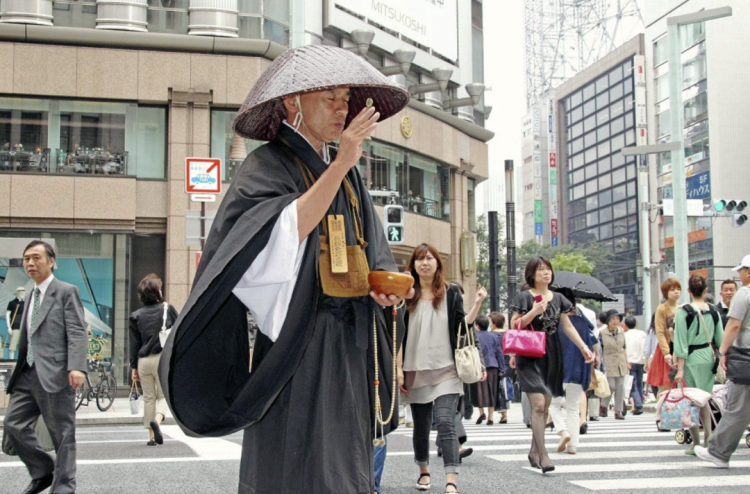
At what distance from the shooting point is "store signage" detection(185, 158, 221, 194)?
15711mm

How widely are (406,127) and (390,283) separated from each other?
80.5ft

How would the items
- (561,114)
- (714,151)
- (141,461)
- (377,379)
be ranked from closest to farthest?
(377,379)
(141,461)
(714,151)
(561,114)

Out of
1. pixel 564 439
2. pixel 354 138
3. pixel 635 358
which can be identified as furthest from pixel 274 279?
pixel 635 358

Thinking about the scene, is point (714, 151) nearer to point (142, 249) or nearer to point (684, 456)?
point (142, 249)

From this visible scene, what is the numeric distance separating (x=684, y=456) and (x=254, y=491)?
23.4 ft

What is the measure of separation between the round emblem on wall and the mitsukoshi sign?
3119 millimetres

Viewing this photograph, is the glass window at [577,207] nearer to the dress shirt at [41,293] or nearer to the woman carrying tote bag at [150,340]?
the woman carrying tote bag at [150,340]

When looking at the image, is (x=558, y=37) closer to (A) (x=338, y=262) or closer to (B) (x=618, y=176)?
(B) (x=618, y=176)

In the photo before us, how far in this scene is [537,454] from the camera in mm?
7625

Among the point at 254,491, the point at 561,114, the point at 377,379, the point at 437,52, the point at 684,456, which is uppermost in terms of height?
the point at 561,114

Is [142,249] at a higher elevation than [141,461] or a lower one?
higher

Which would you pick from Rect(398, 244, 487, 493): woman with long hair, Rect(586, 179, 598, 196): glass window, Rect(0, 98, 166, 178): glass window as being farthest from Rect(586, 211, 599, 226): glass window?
Rect(398, 244, 487, 493): woman with long hair

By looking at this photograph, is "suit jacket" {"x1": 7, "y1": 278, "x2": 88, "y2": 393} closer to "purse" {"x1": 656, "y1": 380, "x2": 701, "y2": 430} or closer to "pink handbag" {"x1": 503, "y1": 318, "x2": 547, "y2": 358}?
"pink handbag" {"x1": 503, "y1": 318, "x2": 547, "y2": 358}

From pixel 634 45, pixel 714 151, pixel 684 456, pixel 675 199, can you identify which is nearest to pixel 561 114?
pixel 634 45
